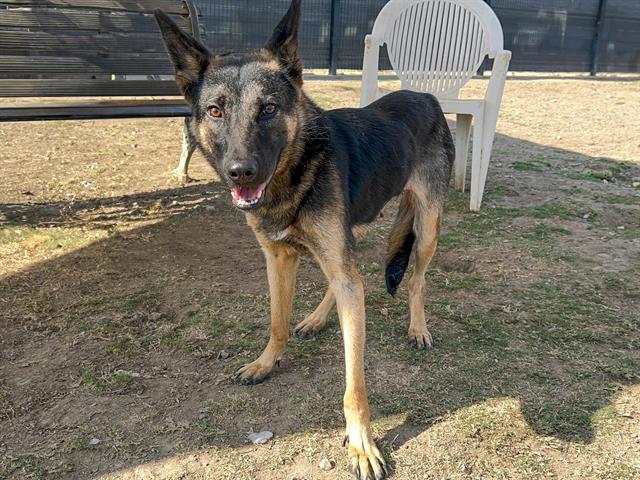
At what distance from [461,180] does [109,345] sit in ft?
13.3

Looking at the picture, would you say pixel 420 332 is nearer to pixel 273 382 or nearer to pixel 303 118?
pixel 273 382

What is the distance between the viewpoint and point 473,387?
9.77ft

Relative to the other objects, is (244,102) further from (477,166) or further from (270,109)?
(477,166)

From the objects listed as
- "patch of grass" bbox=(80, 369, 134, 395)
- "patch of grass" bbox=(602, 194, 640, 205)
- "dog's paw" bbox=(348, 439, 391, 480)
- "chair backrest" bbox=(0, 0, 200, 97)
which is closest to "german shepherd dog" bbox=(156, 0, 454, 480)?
"dog's paw" bbox=(348, 439, 391, 480)

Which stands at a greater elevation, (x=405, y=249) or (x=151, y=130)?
(x=405, y=249)

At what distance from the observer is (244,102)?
8.53ft

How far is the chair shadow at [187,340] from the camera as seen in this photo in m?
2.80

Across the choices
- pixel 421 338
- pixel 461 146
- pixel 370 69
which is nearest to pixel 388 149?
pixel 421 338

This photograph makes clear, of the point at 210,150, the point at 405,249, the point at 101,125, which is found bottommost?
the point at 101,125

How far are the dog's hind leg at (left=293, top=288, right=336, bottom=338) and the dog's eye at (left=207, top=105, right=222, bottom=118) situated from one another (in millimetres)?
1333

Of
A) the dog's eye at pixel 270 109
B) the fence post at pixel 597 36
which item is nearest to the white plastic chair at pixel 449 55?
the dog's eye at pixel 270 109

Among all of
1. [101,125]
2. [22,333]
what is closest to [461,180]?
[22,333]

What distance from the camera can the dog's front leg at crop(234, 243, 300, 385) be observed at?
3074mm

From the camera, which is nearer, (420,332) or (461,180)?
(420,332)
